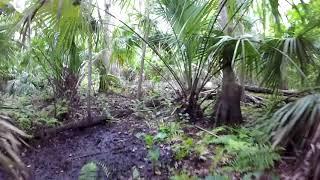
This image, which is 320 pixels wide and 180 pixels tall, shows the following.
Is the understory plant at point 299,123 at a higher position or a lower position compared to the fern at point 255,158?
higher

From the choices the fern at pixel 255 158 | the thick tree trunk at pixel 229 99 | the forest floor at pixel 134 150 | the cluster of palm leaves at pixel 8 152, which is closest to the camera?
the cluster of palm leaves at pixel 8 152

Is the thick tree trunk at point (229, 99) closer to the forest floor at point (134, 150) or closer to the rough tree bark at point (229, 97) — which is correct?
the rough tree bark at point (229, 97)

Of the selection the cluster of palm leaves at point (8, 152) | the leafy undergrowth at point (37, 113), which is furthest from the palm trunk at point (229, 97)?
the cluster of palm leaves at point (8, 152)

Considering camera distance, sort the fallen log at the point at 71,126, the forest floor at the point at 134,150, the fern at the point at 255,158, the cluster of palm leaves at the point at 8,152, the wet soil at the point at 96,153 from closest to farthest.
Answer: the cluster of palm leaves at the point at 8,152, the fern at the point at 255,158, the forest floor at the point at 134,150, the wet soil at the point at 96,153, the fallen log at the point at 71,126

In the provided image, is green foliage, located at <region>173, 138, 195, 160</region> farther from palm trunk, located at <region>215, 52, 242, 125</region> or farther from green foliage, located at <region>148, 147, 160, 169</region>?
palm trunk, located at <region>215, 52, 242, 125</region>

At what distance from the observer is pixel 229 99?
4.20 m

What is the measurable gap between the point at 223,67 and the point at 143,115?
58.9 inches

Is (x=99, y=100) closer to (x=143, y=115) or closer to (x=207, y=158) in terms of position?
(x=143, y=115)

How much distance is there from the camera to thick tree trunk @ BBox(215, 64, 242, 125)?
4199 millimetres

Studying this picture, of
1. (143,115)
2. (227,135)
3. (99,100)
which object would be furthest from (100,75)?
(227,135)

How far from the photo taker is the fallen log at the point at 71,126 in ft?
14.7

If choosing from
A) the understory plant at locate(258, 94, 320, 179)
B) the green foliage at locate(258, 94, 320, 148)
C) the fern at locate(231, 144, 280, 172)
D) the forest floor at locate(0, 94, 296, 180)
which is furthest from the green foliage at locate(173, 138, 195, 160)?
the green foliage at locate(258, 94, 320, 148)

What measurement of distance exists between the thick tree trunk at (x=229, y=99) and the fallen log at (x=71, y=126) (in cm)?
167

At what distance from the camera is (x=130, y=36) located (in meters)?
6.31
